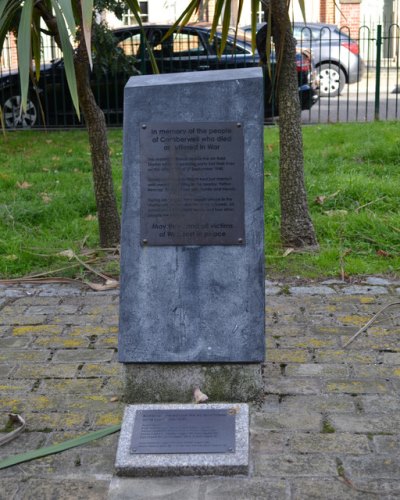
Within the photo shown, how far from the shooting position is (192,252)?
3.89m

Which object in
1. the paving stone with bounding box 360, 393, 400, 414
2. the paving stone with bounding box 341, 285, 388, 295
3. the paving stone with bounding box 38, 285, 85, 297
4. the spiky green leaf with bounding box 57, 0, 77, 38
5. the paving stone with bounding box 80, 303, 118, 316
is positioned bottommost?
the paving stone with bounding box 341, 285, 388, 295

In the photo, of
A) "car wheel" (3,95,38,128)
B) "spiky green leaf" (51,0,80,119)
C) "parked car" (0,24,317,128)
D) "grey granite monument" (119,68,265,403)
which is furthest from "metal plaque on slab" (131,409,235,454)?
"car wheel" (3,95,38,128)

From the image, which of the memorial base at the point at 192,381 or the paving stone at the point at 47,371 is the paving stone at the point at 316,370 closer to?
the memorial base at the point at 192,381

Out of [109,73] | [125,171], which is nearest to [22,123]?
[109,73]

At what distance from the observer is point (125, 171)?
3850 mm

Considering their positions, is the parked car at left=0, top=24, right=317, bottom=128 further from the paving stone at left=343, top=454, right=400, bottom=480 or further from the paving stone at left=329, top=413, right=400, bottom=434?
the paving stone at left=343, top=454, right=400, bottom=480

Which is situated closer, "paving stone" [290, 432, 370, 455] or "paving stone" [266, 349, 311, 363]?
"paving stone" [290, 432, 370, 455]

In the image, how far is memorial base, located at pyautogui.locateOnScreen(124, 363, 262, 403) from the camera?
398 centimetres

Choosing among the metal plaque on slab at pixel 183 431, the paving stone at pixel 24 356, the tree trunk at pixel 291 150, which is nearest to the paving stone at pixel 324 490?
the metal plaque on slab at pixel 183 431

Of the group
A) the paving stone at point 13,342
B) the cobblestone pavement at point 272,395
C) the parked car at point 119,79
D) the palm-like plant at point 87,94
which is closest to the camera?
the cobblestone pavement at point 272,395

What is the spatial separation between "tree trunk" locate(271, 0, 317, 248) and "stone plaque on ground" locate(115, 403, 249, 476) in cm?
287

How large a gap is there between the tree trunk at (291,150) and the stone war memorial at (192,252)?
2.52 metres

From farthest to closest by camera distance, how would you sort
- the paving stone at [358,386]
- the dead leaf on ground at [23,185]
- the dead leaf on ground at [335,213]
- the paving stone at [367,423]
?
the dead leaf on ground at [23,185], the dead leaf on ground at [335,213], the paving stone at [358,386], the paving stone at [367,423]

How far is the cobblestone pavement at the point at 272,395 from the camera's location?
11.0 feet
